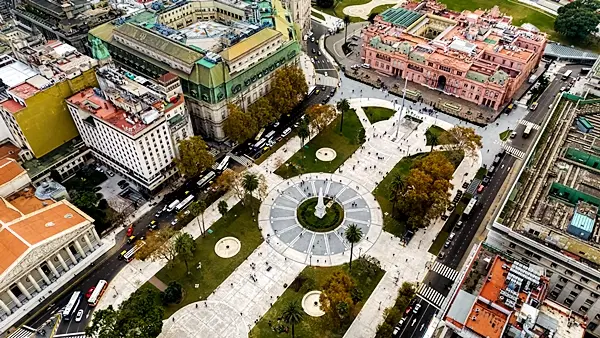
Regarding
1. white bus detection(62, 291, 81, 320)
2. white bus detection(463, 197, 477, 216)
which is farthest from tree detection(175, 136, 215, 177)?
white bus detection(463, 197, 477, 216)

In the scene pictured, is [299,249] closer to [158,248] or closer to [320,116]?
[158,248]

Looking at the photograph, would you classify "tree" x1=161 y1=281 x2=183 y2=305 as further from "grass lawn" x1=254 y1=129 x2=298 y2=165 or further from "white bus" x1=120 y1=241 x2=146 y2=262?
"grass lawn" x1=254 y1=129 x2=298 y2=165

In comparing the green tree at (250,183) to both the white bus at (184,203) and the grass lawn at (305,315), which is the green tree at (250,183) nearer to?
the white bus at (184,203)

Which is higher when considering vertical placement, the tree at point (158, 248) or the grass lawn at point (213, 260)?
the tree at point (158, 248)

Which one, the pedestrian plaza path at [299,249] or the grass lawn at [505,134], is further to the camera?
the grass lawn at [505,134]

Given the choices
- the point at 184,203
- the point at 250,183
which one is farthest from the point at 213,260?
the point at 250,183

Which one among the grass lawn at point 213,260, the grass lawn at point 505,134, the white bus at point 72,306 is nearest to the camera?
the white bus at point 72,306

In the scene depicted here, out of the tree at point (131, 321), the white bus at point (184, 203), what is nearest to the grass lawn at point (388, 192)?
the white bus at point (184, 203)

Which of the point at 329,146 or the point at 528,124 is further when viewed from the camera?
the point at 528,124
